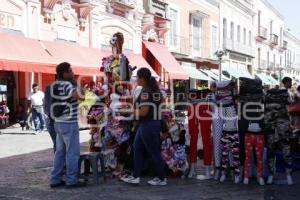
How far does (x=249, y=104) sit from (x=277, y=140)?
2.17ft

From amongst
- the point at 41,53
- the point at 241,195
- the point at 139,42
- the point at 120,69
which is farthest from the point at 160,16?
the point at 241,195

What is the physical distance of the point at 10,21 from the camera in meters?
16.2

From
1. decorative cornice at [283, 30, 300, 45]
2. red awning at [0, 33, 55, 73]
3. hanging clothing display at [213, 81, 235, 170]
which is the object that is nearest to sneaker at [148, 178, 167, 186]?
hanging clothing display at [213, 81, 235, 170]

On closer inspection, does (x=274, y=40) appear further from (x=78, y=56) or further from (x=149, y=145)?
(x=149, y=145)

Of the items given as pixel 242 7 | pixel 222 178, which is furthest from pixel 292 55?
pixel 222 178

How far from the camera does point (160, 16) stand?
25312mm

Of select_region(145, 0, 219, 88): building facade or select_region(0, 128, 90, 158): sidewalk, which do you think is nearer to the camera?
select_region(0, 128, 90, 158): sidewalk

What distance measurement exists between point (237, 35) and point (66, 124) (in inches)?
1353

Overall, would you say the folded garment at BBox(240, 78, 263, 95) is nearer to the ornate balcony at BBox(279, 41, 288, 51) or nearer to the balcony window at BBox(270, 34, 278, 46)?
the balcony window at BBox(270, 34, 278, 46)

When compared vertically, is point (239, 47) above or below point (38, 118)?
above

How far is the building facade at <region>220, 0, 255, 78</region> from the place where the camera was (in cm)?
3553

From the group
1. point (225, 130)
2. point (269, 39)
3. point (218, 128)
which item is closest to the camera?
point (225, 130)

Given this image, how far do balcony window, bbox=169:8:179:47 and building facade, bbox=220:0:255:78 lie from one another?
24.9 ft

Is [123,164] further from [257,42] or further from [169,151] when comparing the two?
[257,42]
